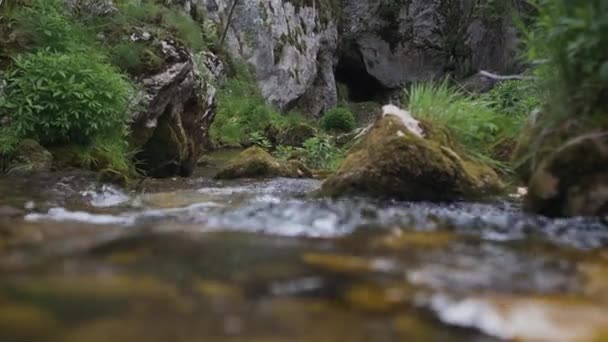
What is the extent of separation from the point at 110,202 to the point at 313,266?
88.3 inches

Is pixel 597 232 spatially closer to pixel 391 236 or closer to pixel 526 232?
pixel 526 232

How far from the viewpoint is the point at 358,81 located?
899 inches

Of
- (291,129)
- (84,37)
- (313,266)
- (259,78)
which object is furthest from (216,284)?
(259,78)

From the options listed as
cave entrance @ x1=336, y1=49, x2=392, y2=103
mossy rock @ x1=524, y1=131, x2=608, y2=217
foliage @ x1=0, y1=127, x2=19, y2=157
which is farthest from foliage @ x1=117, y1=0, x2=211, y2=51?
cave entrance @ x1=336, y1=49, x2=392, y2=103

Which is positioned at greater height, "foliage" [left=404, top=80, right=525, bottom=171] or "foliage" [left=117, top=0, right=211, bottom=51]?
"foliage" [left=117, top=0, right=211, bottom=51]

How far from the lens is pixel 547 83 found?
3.57m

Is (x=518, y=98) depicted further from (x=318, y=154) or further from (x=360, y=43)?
(x=360, y=43)

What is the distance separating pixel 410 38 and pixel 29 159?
58.3 ft

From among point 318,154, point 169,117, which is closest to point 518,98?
point 318,154

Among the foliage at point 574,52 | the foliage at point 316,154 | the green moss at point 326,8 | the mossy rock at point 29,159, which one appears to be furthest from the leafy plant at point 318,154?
the green moss at point 326,8

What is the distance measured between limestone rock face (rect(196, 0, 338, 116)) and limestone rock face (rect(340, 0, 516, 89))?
5.09 feet

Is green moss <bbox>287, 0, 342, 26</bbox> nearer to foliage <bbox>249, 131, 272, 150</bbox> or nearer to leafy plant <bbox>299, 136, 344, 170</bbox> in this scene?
foliage <bbox>249, 131, 272, 150</bbox>

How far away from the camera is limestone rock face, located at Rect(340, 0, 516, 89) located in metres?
20.2

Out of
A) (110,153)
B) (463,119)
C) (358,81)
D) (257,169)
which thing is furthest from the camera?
(358,81)
